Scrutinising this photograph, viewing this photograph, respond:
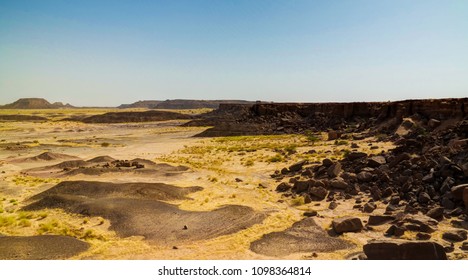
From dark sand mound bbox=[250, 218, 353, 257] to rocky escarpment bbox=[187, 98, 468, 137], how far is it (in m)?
25.4

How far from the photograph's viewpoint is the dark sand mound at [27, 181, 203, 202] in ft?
62.1

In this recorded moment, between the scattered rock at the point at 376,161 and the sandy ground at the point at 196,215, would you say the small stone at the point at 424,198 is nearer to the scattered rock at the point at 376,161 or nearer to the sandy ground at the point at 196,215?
the sandy ground at the point at 196,215

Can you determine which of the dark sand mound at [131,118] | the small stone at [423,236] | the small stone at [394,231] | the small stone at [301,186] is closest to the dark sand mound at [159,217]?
the small stone at [301,186]

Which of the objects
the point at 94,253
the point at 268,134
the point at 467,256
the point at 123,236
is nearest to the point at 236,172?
the point at 123,236

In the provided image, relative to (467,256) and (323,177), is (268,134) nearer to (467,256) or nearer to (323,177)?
(323,177)

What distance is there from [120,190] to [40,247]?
24.8ft

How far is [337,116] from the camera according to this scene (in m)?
58.5

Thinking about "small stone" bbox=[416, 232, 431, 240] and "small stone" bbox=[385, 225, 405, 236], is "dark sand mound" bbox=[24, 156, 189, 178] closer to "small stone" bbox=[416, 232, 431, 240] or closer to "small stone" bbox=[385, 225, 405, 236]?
"small stone" bbox=[385, 225, 405, 236]

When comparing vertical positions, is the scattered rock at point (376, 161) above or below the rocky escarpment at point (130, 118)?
below

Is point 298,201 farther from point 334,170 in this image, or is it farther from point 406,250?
point 406,250

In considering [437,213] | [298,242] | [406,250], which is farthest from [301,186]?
[406,250]

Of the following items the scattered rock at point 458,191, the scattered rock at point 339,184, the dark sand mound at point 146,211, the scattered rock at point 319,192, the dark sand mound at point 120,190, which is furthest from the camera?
the dark sand mound at point 120,190

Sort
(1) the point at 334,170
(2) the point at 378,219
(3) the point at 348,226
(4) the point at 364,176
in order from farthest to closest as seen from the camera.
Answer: (1) the point at 334,170
(4) the point at 364,176
(2) the point at 378,219
(3) the point at 348,226

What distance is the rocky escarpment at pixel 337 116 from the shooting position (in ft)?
118
